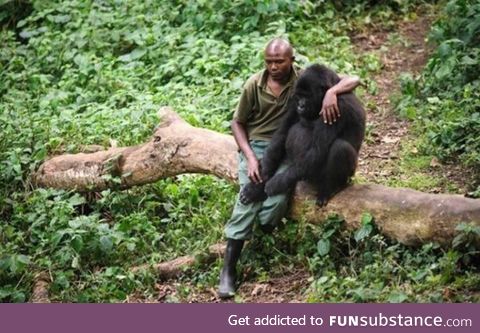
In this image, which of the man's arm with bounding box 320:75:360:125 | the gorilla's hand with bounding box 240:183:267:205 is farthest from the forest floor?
the man's arm with bounding box 320:75:360:125

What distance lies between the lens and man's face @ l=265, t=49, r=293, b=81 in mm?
6473

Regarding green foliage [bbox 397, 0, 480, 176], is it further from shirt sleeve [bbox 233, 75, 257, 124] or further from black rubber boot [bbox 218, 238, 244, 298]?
black rubber boot [bbox 218, 238, 244, 298]

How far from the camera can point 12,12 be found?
12789mm

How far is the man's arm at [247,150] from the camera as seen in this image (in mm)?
6691

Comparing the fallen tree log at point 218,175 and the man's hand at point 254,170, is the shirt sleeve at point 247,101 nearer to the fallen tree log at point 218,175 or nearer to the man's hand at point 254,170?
the man's hand at point 254,170

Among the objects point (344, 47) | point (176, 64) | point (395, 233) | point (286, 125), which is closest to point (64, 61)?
point (176, 64)

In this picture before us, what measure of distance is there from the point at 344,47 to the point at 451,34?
1384mm

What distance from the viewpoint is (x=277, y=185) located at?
6590 millimetres

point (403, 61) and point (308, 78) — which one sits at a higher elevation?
point (308, 78)

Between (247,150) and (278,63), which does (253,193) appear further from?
(278,63)

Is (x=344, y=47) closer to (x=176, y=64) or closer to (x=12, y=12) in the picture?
(x=176, y=64)

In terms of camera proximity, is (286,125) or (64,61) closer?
(286,125)

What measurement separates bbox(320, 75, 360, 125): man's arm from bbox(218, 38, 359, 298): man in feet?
0.25

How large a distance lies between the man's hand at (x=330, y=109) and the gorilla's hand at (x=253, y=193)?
77 cm
